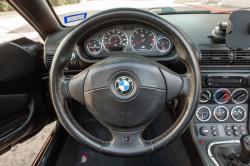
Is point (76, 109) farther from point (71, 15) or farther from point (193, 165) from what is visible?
point (193, 165)

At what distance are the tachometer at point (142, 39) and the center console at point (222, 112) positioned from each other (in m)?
0.55

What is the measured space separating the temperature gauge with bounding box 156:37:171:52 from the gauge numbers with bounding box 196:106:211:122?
634 mm

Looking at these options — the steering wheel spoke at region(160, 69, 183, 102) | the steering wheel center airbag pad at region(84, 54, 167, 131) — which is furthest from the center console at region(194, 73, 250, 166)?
the steering wheel center airbag pad at region(84, 54, 167, 131)

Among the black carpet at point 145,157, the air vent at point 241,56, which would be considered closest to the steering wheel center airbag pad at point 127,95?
the air vent at point 241,56

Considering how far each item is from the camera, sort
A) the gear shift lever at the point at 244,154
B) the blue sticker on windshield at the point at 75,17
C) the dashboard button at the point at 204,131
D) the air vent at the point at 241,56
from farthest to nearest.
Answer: the blue sticker on windshield at the point at 75,17
the dashboard button at the point at 204,131
the air vent at the point at 241,56
the gear shift lever at the point at 244,154

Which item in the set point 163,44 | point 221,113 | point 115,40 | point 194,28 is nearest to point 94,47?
point 115,40

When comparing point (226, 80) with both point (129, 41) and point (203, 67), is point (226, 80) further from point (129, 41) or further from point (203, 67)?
point (129, 41)

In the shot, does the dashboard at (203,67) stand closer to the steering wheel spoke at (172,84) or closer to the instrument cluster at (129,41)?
the instrument cluster at (129,41)

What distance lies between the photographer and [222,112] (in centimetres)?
161

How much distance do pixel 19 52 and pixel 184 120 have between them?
4.80ft

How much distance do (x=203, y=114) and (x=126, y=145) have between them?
1.00m

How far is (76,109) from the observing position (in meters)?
2.12

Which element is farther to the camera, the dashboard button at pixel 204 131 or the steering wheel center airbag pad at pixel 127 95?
the dashboard button at pixel 204 131

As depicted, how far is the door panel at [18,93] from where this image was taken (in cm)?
146
